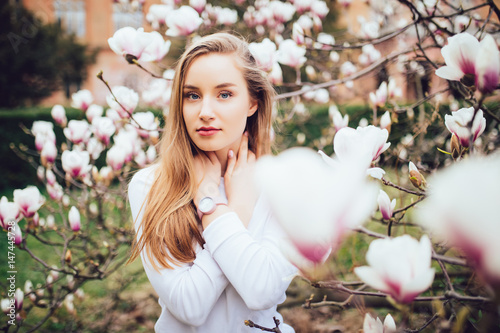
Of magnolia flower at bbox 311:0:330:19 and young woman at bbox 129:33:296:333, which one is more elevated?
magnolia flower at bbox 311:0:330:19

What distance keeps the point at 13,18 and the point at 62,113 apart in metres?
11.1

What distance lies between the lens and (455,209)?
0.32 meters

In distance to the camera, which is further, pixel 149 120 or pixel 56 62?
pixel 56 62

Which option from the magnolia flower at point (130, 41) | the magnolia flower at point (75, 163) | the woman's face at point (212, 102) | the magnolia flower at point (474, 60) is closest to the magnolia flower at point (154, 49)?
the magnolia flower at point (130, 41)

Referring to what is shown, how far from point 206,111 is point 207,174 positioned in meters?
0.24

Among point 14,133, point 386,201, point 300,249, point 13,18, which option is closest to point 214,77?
point 386,201

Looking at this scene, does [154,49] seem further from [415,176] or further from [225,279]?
[415,176]

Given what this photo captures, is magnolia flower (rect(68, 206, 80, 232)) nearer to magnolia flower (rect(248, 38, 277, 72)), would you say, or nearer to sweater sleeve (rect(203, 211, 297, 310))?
sweater sleeve (rect(203, 211, 297, 310))

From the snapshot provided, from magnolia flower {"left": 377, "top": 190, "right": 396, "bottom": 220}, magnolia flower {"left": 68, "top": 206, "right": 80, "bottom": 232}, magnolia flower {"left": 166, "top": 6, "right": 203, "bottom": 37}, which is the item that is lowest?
magnolia flower {"left": 68, "top": 206, "right": 80, "bottom": 232}

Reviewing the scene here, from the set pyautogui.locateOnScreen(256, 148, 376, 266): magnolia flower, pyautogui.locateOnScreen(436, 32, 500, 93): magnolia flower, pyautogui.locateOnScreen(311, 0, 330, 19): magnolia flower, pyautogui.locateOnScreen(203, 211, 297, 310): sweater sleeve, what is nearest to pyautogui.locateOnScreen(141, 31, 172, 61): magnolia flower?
pyautogui.locateOnScreen(203, 211, 297, 310): sweater sleeve

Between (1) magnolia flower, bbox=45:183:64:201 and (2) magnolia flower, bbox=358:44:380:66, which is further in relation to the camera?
(2) magnolia flower, bbox=358:44:380:66

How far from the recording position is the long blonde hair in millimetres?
1100

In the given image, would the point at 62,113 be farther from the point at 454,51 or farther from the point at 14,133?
the point at 14,133

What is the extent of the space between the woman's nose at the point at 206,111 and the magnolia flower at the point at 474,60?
26.5 inches
